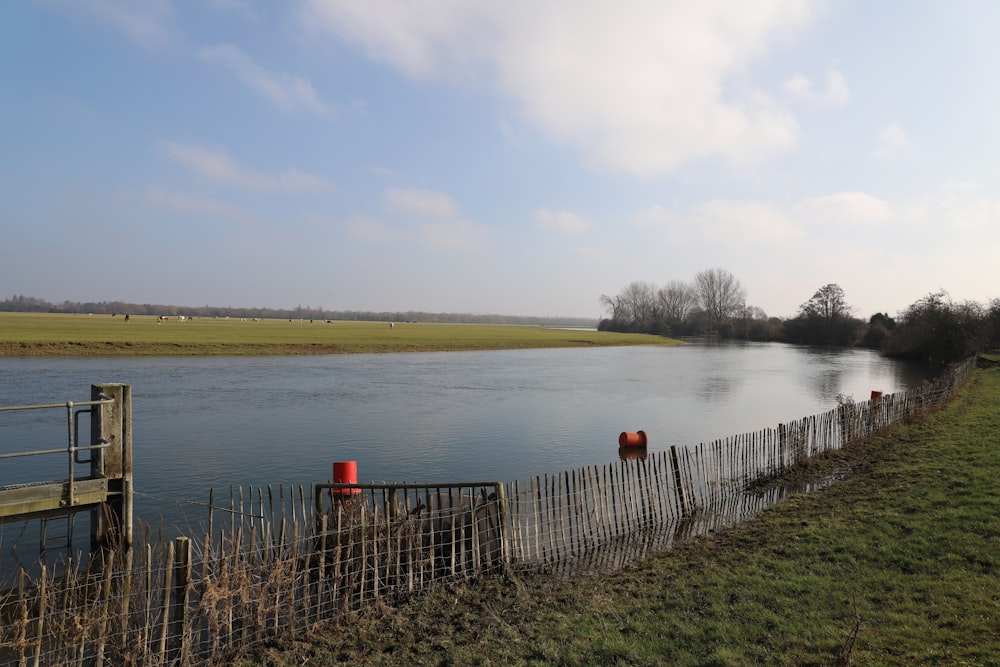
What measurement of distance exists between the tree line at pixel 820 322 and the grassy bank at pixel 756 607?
51.3m

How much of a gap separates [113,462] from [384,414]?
14.7 metres

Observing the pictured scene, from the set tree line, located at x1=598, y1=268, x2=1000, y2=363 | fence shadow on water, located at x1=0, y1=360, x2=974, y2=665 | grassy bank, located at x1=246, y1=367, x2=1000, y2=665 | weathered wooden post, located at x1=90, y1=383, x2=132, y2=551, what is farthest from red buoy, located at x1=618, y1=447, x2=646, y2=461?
tree line, located at x1=598, y1=268, x2=1000, y2=363

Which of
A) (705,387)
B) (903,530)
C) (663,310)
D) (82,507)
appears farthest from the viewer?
(663,310)

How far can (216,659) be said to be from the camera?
5.99 metres

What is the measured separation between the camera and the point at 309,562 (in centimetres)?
726

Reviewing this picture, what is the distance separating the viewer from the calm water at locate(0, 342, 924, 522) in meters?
14.8

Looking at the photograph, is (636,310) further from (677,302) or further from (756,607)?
(756,607)

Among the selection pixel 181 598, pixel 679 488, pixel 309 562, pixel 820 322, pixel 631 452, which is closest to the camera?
pixel 181 598

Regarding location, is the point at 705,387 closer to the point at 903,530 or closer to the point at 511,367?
the point at 511,367

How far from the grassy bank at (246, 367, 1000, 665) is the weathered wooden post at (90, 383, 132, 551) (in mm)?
3881

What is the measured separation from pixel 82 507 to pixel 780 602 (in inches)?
376

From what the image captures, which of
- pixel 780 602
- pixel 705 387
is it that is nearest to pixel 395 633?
pixel 780 602

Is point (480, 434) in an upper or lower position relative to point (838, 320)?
lower

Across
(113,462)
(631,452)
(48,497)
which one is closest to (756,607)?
(113,462)
